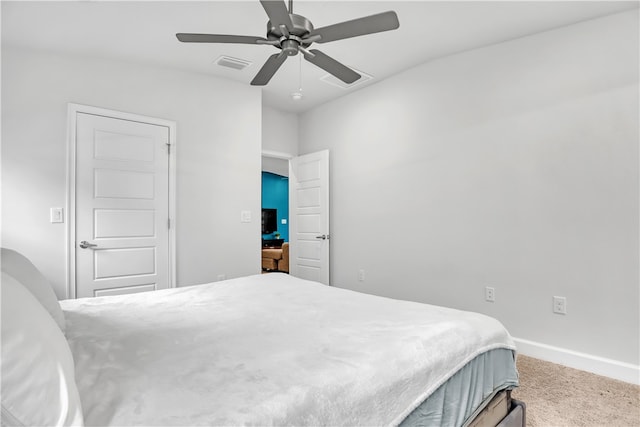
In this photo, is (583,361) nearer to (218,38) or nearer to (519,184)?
(519,184)

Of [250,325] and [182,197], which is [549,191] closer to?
[250,325]

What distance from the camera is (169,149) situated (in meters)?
3.47

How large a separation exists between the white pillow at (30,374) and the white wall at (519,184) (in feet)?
10.1

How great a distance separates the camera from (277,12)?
1.64 meters

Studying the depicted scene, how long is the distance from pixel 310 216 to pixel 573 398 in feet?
10.8

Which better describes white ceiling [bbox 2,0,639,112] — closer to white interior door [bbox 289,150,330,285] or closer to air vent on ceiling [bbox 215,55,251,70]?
air vent on ceiling [bbox 215,55,251,70]

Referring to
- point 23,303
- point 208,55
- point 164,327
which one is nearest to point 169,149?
point 208,55

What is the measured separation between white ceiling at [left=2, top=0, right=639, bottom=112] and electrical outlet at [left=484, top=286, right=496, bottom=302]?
85.0 inches

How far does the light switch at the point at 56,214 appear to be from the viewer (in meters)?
2.90

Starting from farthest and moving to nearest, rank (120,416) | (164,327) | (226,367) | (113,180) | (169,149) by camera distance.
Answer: (169,149)
(113,180)
(164,327)
(226,367)
(120,416)

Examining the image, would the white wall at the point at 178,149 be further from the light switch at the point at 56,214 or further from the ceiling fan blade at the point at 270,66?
the ceiling fan blade at the point at 270,66

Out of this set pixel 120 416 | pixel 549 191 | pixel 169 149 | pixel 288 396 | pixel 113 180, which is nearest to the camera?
pixel 120 416

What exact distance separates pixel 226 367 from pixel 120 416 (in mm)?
294

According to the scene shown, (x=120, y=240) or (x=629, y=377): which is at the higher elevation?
(x=120, y=240)
